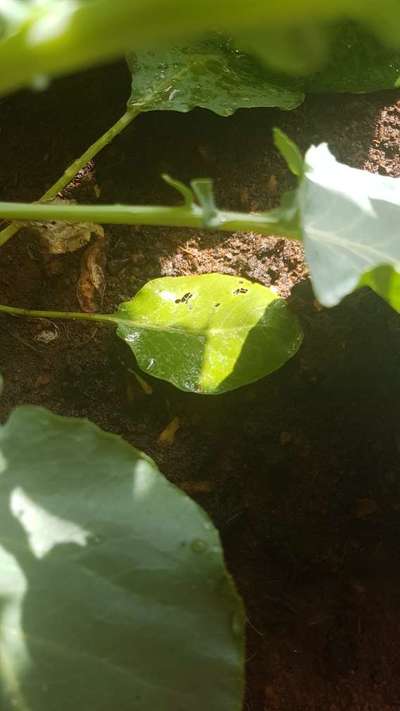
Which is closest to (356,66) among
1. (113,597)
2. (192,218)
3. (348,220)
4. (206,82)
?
(206,82)

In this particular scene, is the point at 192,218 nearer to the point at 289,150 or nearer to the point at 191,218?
the point at 191,218

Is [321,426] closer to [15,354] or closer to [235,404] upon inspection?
[235,404]

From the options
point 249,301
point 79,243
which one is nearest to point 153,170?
point 79,243

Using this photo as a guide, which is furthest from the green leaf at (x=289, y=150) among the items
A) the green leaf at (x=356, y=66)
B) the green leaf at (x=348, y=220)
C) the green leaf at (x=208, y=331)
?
the green leaf at (x=356, y=66)

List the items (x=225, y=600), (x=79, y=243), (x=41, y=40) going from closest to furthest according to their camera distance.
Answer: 1. (x=41, y=40)
2. (x=225, y=600)
3. (x=79, y=243)

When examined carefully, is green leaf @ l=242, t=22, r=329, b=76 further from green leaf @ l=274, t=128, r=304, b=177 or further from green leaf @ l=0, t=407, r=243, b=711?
green leaf @ l=0, t=407, r=243, b=711

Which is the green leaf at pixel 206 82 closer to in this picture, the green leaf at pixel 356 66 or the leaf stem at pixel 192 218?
the green leaf at pixel 356 66
